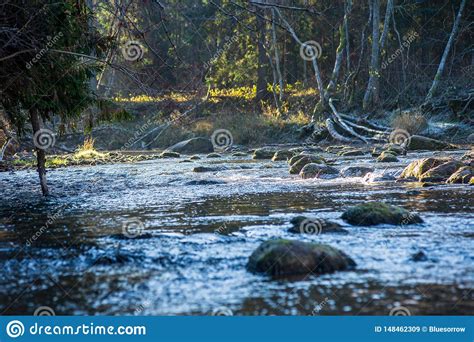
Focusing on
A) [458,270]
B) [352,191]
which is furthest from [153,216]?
[458,270]

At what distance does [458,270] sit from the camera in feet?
18.3

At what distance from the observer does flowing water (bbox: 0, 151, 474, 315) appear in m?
4.93

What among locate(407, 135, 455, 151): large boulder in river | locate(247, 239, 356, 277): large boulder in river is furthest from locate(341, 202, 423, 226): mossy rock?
locate(407, 135, 455, 151): large boulder in river

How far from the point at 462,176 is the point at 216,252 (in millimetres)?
6605

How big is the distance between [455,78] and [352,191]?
21.3 m

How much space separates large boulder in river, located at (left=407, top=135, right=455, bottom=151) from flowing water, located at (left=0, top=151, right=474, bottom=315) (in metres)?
9.24

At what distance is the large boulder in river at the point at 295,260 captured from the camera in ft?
18.7

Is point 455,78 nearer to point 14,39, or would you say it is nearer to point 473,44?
point 473,44

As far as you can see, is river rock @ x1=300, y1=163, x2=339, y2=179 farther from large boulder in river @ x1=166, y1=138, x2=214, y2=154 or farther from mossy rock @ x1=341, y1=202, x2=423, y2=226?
large boulder in river @ x1=166, y1=138, x2=214, y2=154

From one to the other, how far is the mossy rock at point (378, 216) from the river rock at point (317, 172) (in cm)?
570
